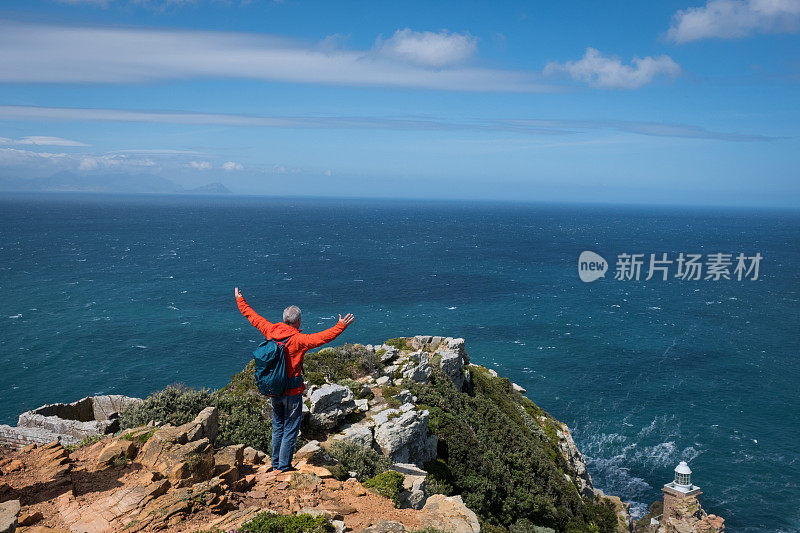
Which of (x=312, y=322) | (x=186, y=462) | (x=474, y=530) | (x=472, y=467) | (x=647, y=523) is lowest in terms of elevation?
(x=647, y=523)

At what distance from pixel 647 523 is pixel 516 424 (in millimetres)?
15849

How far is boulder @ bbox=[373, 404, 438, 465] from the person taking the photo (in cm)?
1791

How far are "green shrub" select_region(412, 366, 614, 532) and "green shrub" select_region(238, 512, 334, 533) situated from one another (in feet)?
38.9

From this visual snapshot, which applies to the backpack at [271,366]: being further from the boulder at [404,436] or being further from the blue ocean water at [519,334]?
the blue ocean water at [519,334]

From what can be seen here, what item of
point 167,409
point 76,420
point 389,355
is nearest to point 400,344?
point 389,355

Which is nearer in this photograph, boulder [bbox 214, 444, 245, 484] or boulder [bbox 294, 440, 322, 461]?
boulder [bbox 214, 444, 245, 484]

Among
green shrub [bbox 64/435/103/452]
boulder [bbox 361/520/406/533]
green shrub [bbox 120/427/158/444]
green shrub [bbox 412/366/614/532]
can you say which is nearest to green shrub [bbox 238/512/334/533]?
boulder [bbox 361/520/406/533]

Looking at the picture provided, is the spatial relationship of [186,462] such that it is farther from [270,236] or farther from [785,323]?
[270,236]

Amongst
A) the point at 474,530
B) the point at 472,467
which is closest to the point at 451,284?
the point at 472,467

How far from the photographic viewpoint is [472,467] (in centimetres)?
2170

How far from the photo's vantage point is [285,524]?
9.41 m

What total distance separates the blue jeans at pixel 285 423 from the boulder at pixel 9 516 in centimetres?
473

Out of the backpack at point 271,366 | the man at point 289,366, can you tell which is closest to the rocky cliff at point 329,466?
the man at point 289,366

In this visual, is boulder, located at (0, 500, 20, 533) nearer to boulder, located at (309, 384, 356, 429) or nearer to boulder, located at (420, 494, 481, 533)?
boulder, located at (420, 494, 481, 533)
